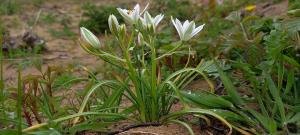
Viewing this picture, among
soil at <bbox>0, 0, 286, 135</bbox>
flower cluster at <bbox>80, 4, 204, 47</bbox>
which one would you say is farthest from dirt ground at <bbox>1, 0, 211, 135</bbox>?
flower cluster at <bbox>80, 4, 204, 47</bbox>

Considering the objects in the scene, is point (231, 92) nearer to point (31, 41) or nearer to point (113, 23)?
point (113, 23)

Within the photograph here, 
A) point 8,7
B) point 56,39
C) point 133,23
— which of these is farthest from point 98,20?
point 133,23

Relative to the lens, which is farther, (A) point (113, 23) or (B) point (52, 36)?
(B) point (52, 36)

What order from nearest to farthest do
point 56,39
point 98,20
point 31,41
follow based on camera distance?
point 31,41 → point 56,39 → point 98,20

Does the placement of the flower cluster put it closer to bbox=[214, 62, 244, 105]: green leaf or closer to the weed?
bbox=[214, 62, 244, 105]: green leaf

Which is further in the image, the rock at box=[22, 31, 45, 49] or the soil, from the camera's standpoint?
the rock at box=[22, 31, 45, 49]

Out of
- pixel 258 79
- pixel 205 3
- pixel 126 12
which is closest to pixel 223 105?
pixel 258 79

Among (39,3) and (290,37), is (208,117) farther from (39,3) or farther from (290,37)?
(39,3)

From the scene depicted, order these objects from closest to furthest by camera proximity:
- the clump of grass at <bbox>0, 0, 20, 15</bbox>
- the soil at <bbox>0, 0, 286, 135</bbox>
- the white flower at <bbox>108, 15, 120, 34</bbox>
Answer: the white flower at <bbox>108, 15, 120, 34</bbox> < the soil at <bbox>0, 0, 286, 135</bbox> < the clump of grass at <bbox>0, 0, 20, 15</bbox>

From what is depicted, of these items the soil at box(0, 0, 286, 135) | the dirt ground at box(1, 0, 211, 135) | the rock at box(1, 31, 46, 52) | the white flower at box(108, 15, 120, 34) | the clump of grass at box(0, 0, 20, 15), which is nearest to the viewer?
the white flower at box(108, 15, 120, 34)

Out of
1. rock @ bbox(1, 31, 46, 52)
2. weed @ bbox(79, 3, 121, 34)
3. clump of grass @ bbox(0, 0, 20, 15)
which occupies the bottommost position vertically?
rock @ bbox(1, 31, 46, 52)

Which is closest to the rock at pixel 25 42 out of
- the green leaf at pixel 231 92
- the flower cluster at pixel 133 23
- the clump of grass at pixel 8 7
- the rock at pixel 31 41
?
the rock at pixel 31 41

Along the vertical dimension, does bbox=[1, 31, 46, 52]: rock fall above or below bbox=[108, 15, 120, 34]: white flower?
below
